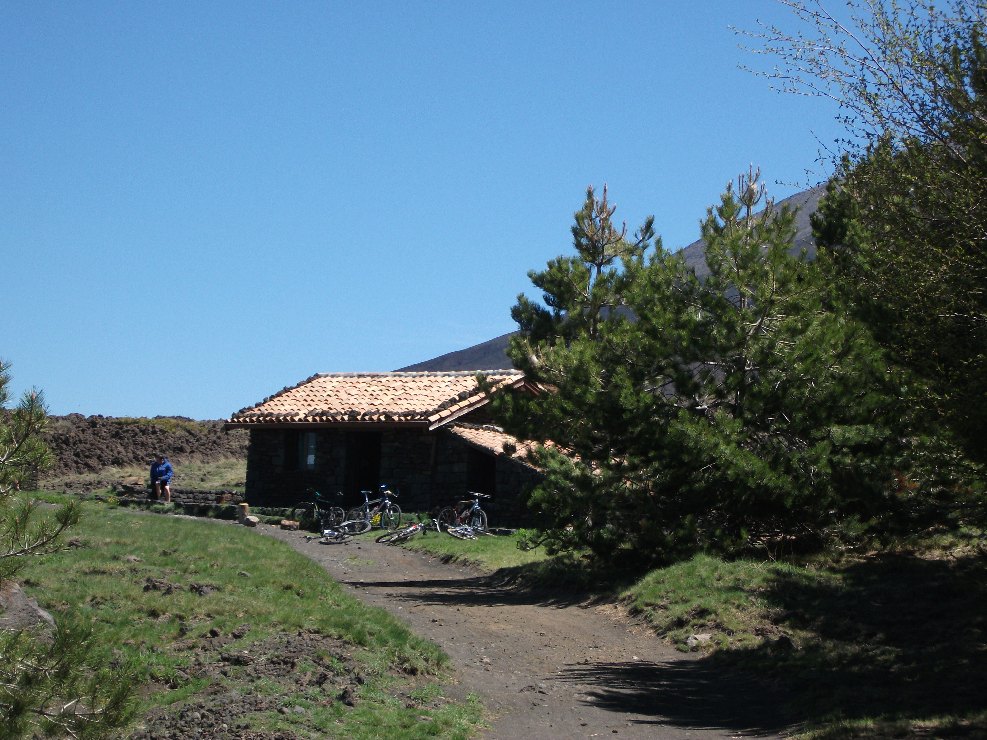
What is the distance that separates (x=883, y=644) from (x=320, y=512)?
17998mm

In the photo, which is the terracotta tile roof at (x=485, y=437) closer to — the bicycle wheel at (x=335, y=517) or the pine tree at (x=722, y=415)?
the bicycle wheel at (x=335, y=517)

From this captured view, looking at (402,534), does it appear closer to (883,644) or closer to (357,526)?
(357,526)

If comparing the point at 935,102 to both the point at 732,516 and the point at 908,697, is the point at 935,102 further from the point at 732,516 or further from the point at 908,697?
the point at 732,516

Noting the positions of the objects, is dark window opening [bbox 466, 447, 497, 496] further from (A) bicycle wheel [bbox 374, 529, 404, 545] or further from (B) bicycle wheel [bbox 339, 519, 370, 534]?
(A) bicycle wheel [bbox 374, 529, 404, 545]

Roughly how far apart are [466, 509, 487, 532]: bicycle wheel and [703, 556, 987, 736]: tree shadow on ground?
1109cm

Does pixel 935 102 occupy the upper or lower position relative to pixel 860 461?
upper

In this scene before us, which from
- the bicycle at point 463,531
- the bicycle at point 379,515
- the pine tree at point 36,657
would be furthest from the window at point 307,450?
the pine tree at point 36,657

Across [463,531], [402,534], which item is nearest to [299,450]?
[402,534]

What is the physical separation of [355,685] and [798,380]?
947 cm

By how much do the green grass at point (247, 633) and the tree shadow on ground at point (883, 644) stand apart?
331 cm

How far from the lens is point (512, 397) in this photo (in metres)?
17.9

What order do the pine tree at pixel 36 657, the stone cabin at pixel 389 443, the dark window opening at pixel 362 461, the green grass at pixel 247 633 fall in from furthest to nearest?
the dark window opening at pixel 362 461, the stone cabin at pixel 389 443, the green grass at pixel 247 633, the pine tree at pixel 36 657

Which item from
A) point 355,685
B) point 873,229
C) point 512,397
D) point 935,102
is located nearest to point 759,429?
point 512,397

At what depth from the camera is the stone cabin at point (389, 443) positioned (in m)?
26.9
